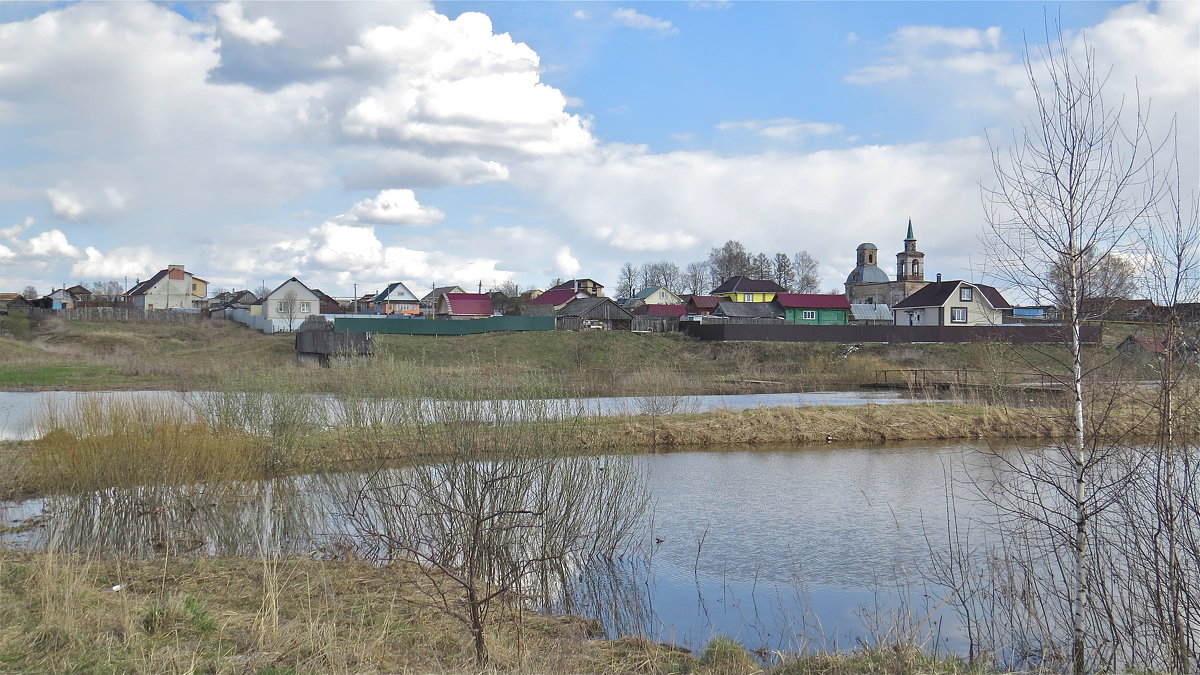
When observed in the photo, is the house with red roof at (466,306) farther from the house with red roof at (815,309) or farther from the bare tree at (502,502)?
the bare tree at (502,502)

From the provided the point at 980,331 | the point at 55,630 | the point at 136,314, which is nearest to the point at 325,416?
the point at 55,630

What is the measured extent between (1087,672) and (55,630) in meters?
9.29

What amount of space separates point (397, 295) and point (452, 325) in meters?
45.4

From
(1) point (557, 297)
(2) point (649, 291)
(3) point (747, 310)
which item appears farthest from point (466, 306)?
(3) point (747, 310)

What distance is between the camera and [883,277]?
12594 centimetres

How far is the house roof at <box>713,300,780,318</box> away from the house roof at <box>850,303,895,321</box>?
342 inches

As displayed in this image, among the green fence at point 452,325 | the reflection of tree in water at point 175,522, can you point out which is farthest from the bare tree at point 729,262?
the reflection of tree in water at point 175,522

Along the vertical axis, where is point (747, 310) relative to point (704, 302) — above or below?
below

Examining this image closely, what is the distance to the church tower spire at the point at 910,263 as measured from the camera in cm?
12112

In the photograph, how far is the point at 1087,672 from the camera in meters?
8.18

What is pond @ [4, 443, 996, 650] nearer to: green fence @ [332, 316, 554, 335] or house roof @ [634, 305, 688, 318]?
green fence @ [332, 316, 554, 335]

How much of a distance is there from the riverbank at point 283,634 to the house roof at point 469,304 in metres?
86.5

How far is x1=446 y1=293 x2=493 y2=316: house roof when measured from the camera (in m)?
97.4

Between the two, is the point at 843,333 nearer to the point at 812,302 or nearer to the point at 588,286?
the point at 812,302
